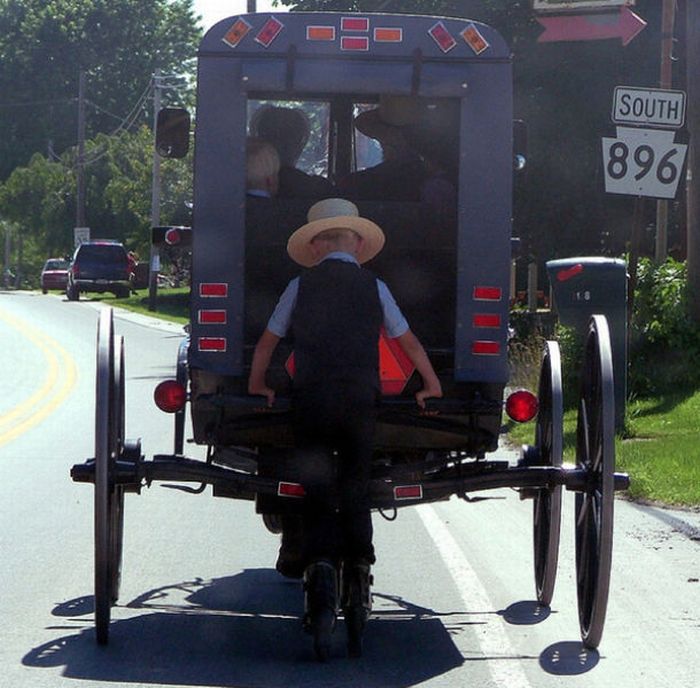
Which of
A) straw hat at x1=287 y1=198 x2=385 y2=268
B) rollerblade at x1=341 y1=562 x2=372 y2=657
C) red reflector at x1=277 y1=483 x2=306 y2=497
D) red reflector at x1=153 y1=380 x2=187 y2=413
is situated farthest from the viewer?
red reflector at x1=153 y1=380 x2=187 y2=413

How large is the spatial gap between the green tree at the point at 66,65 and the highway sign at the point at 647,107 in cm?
8720

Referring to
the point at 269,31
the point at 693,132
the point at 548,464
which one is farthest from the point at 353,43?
the point at 693,132

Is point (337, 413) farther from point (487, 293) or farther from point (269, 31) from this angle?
point (269, 31)

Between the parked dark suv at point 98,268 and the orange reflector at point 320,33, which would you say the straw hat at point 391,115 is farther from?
the parked dark suv at point 98,268

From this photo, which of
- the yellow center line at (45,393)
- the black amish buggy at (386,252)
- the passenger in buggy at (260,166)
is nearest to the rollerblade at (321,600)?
the black amish buggy at (386,252)

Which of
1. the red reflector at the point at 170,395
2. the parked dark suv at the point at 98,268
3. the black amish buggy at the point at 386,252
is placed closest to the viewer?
the black amish buggy at the point at 386,252

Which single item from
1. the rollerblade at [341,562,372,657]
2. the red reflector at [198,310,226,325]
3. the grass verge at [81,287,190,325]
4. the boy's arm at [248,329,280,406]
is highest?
the red reflector at [198,310,226,325]

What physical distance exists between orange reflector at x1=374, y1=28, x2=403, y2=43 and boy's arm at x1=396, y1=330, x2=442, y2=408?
1.53 m

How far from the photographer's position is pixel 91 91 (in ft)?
338

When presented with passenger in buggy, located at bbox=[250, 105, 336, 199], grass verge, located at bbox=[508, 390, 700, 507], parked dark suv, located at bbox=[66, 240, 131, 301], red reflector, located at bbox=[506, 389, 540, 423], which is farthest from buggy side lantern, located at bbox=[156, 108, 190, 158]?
parked dark suv, located at bbox=[66, 240, 131, 301]

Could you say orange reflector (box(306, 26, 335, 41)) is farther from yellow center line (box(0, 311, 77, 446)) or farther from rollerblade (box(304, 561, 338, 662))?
yellow center line (box(0, 311, 77, 446))

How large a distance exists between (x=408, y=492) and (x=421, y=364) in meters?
0.55

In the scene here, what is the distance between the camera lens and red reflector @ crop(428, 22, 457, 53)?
8.00 m

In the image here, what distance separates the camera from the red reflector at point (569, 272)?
51.6ft
